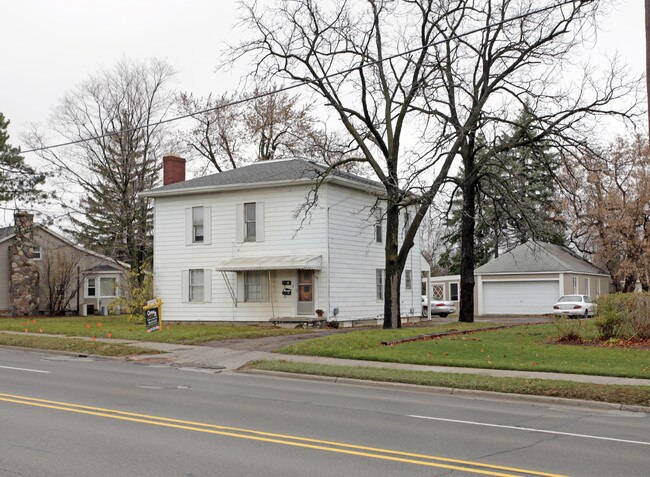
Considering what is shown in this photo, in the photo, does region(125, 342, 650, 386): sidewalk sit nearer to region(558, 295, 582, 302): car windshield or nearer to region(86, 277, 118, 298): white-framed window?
region(558, 295, 582, 302): car windshield

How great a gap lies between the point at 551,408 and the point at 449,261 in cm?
5317

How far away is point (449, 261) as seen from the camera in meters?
65.4

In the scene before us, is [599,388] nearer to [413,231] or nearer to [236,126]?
A: [413,231]

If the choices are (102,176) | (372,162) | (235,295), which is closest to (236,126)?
(102,176)

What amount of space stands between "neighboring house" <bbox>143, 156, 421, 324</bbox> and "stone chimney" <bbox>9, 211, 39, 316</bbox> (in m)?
13.0

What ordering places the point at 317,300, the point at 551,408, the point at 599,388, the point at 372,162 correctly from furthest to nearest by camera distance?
the point at 317,300
the point at 372,162
the point at 599,388
the point at 551,408

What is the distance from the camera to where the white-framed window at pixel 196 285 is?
109 ft

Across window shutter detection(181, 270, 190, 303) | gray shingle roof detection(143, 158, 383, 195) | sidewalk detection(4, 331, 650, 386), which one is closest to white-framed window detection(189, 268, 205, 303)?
window shutter detection(181, 270, 190, 303)

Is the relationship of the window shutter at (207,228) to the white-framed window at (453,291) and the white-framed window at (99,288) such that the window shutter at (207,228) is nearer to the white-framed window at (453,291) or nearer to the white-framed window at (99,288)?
the white-framed window at (99,288)

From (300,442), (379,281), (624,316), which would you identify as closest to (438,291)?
(379,281)

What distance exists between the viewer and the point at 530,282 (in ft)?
157

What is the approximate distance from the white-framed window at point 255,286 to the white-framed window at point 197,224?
3.31 m

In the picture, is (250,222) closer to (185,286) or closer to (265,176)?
(265,176)

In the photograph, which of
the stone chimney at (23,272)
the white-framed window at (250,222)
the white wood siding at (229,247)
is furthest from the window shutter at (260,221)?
the stone chimney at (23,272)
